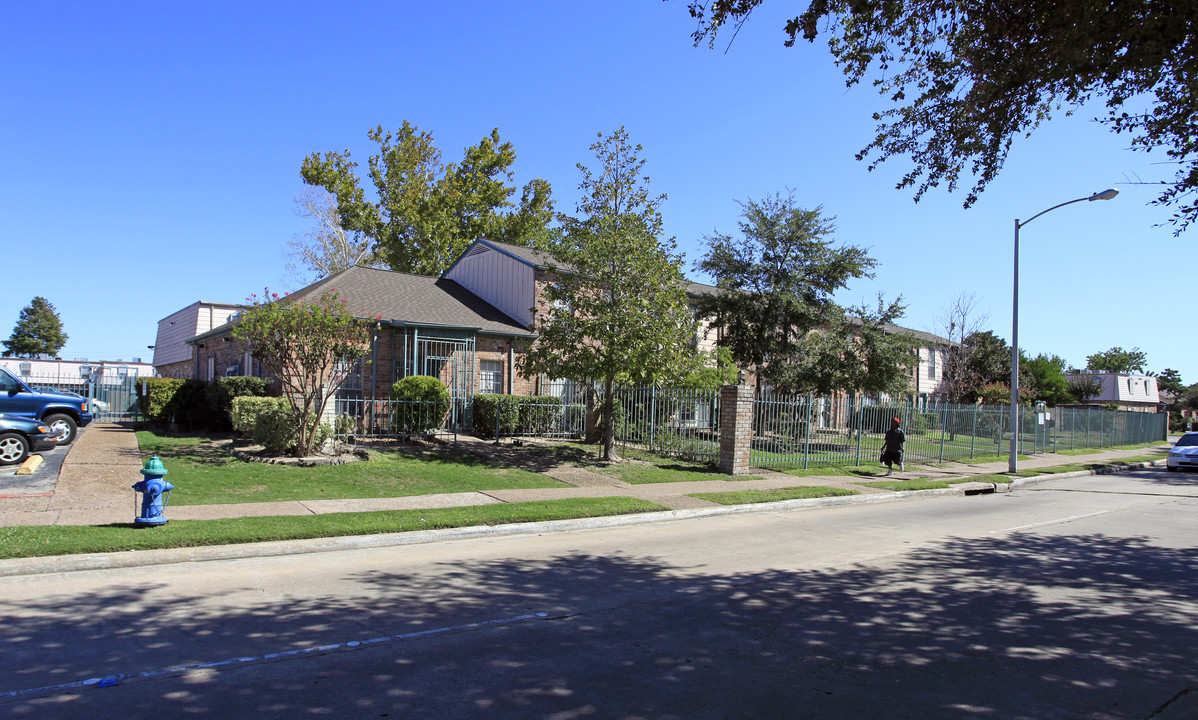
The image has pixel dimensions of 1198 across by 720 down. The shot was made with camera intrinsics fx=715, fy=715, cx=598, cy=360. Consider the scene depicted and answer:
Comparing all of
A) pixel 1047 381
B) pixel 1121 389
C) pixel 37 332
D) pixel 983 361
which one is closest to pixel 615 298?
pixel 983 361

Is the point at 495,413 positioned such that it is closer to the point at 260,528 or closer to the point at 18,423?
the point at 18,423

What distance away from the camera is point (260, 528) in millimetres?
8617

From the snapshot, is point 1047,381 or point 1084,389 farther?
point 1084,389

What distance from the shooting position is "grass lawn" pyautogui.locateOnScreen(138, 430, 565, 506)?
11133 mm

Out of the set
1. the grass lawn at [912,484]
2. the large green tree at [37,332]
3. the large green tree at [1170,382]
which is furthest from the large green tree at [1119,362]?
the large green tree at [37,332]

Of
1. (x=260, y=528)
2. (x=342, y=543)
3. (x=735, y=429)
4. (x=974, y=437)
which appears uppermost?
(x=735, y=429)

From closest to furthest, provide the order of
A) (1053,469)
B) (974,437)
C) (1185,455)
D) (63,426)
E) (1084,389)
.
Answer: (63,426) < (1053,469) < (1185,455) < (974,437) < (1084,389)

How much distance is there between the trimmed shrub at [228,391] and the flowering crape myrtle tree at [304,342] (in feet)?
17.2

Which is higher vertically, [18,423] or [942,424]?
[942,424]

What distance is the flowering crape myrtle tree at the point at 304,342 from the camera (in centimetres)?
1338

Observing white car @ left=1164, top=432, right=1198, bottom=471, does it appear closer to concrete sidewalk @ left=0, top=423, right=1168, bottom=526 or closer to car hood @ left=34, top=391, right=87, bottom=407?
concrete sidewalk @ left=0, top=423, right=1168, bottom=526

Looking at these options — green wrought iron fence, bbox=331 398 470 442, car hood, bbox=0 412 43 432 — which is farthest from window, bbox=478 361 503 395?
car hood, bbox=0 412 43 432

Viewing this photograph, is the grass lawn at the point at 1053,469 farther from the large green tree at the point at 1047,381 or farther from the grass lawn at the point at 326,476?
the large green tree at the point at 1047,381

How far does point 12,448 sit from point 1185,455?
33860mm
